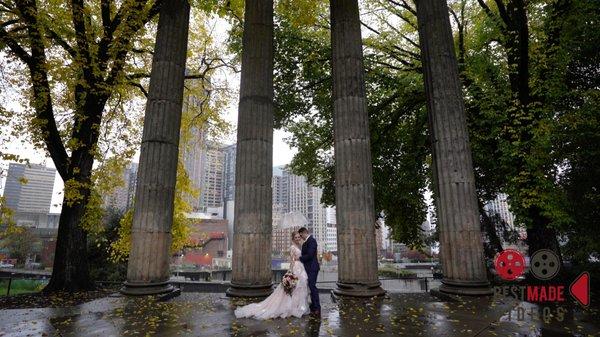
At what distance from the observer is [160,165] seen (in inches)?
389

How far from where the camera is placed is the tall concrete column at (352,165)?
9.30m

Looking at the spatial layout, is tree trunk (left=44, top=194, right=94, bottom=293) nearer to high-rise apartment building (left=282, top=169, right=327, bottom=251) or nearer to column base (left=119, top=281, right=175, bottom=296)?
column base (left=119, top=281, right=175, bottom=296)

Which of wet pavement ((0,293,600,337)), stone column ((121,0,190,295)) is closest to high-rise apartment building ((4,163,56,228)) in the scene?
stone column ((121,0,190,295))

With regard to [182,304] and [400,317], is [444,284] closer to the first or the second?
[400,317]

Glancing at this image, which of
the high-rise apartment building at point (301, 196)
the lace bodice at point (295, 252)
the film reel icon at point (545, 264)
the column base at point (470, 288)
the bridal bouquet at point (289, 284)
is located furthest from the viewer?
the high-rise apartment building at point (301, 196)

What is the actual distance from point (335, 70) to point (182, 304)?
25.5 feet

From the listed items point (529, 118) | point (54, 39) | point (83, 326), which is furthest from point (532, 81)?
point (54, 39)

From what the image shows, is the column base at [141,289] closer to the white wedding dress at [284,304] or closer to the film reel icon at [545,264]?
the white wedding dress at [284,304]

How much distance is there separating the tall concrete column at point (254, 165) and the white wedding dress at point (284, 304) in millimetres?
1869

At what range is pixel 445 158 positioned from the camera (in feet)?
31.1

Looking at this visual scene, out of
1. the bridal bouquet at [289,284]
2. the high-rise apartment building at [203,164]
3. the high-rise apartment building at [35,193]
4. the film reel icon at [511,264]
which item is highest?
the high-rise apartment building at [35,193]

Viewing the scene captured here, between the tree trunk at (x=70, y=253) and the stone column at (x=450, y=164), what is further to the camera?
the tree trunk at (x=70, y=253)

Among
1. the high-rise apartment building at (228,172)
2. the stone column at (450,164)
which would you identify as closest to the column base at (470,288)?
the stone column at (450,164)

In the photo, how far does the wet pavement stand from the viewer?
6043 mm
